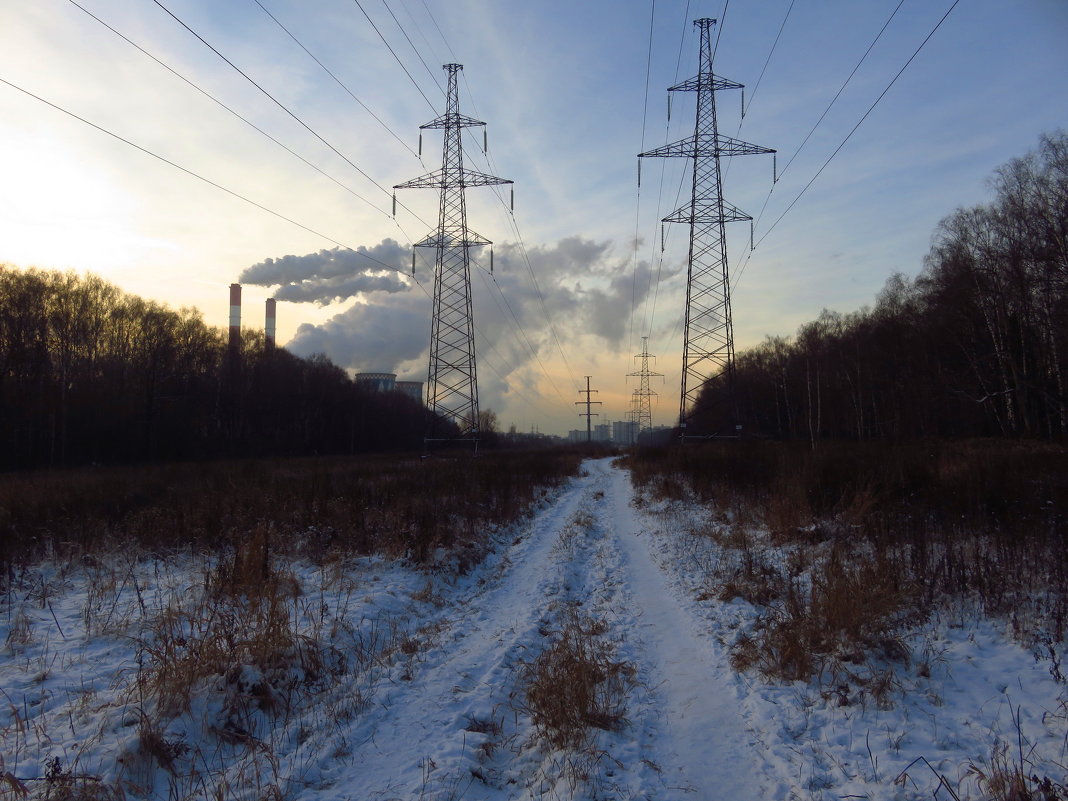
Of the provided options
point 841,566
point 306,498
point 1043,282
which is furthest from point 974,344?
point 306,498

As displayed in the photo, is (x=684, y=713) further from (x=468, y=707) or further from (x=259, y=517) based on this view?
(x=259, y=517)

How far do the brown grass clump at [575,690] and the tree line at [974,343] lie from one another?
2032 centimetres

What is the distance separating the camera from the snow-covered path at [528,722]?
11.0ft

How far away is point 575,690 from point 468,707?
2.89ft

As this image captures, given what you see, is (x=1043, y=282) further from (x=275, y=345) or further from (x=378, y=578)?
(x=275, y=345)

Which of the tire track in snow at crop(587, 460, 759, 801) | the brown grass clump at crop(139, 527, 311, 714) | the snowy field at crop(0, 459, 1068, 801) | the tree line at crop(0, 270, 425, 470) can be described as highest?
the tree line at crop(0, 270, 425, 470)

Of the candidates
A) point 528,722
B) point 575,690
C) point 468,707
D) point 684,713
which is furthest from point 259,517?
point 684,713

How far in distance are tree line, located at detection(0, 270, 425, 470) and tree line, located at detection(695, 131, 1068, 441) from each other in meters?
46.0

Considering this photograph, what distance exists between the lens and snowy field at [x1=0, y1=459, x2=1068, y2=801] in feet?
11.0

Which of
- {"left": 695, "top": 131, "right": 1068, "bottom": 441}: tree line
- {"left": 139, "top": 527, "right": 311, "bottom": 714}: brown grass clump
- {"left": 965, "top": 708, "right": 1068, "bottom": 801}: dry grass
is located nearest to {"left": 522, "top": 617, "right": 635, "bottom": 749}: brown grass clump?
{"left": 139, "top": 527, "right": 311, "bottom": 714}: brown grass clump

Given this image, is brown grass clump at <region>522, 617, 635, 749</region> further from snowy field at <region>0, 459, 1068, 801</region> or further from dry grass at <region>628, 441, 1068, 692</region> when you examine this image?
dry grass at <region>628, 441, 1068, 692</region>

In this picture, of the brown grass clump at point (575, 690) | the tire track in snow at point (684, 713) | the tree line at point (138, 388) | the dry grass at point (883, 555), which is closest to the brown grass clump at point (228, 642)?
the brown grass clump at point (575, 690)

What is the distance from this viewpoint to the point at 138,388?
4825cm

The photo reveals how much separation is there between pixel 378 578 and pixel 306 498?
596 centimetres
